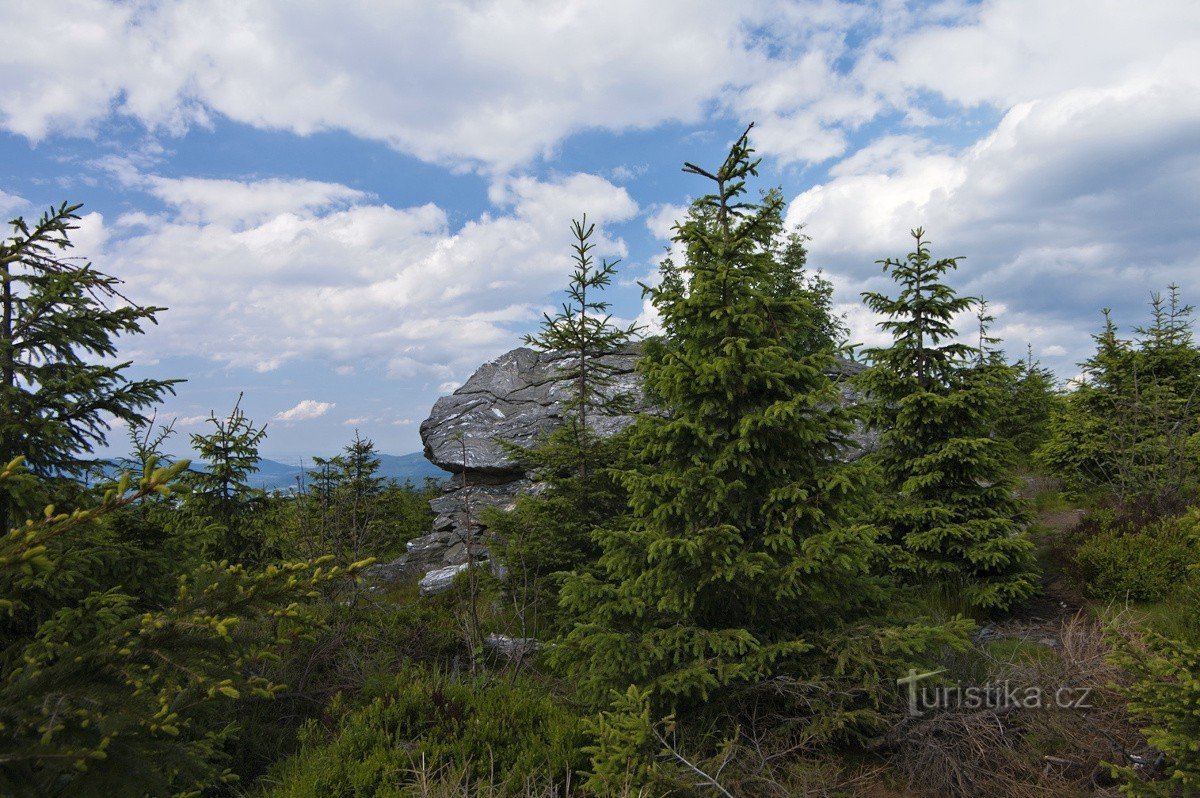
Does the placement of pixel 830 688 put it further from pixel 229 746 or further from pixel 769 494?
pixel 229 746

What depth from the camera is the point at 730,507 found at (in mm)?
5555

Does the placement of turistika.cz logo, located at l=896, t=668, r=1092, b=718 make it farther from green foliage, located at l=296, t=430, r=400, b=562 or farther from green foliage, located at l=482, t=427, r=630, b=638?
green foliage, located at l=296, t=430, r=400, b=562

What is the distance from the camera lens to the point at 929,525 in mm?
9312

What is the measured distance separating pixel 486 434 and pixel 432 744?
13435mm

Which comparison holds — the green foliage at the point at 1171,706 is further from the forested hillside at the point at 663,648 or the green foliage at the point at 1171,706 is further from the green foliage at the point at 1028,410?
the green foliage at the point at 1028,410

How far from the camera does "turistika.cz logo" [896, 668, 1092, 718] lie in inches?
196

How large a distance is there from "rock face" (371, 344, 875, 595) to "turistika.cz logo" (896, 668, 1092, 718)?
10110 mm

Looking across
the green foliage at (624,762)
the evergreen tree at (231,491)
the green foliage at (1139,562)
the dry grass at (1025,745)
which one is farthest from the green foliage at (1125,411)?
the evergreen tree at (231,491)

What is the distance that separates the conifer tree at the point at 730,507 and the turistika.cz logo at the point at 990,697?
0.76 metres

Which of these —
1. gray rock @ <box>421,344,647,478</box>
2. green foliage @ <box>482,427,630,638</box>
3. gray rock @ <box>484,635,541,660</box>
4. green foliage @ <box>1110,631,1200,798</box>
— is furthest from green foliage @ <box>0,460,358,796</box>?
gray rock @ <box>421,344,647,478</box>

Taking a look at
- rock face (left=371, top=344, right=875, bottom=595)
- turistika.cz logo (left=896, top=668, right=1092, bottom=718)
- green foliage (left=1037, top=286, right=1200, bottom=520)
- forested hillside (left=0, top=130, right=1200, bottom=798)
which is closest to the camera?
forested hillside (left=0, top=130, right=1200, bottom=798)

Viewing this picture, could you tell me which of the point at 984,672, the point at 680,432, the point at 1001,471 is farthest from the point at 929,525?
the point at 680,432

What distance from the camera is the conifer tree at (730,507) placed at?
5.12 meters

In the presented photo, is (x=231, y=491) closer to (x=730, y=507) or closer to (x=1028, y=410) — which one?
(x=730, y=507)
